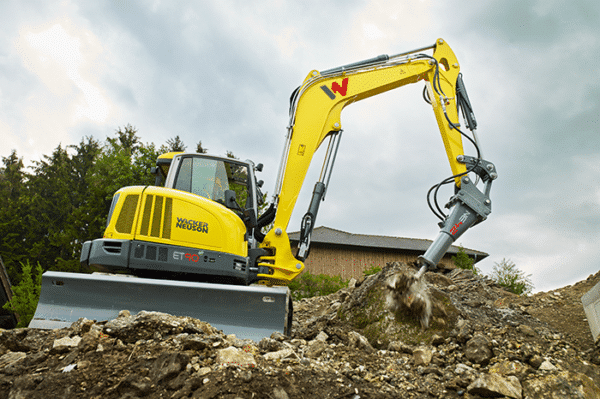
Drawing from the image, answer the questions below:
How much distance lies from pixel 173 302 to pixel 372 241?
1847 centimetres

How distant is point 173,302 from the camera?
5.29 meters

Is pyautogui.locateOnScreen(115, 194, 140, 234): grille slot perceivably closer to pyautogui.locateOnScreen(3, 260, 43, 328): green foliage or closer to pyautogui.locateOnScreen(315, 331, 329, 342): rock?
pyautogui.locateOnScreen(315, 331, 329, 342): rock

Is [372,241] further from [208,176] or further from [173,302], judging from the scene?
[173,302]

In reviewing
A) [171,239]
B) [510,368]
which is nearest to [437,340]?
[510,368]

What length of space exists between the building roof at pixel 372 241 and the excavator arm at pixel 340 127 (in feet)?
48.5

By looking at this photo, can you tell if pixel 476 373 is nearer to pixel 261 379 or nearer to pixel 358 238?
pixel 261 379

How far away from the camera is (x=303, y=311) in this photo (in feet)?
33.3

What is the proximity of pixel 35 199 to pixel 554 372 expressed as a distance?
3186cm

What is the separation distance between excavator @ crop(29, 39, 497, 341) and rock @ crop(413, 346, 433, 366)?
3.54 feet

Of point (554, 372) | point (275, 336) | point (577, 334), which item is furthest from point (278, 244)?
point (577, 334)

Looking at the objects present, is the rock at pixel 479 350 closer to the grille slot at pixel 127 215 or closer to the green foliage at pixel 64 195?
the grille slot at pixel 127 215

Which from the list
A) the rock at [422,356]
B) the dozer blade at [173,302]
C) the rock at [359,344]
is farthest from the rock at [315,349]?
the rock at [422,356]

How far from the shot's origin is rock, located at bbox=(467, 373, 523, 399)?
3.93 metres

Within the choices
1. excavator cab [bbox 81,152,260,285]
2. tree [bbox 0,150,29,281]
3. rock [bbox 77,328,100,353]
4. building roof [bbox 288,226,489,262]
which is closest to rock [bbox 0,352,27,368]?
rock [bbox 77,328,100,353]
